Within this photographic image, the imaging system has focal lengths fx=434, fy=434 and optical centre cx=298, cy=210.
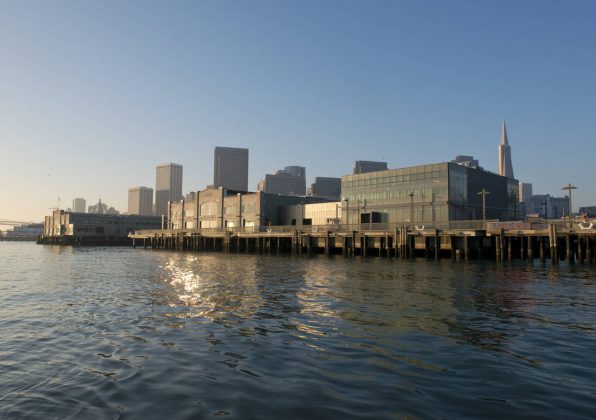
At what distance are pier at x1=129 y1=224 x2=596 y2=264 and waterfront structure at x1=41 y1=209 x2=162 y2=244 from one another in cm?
10040

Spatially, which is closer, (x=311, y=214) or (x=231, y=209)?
(x=311, y=214)

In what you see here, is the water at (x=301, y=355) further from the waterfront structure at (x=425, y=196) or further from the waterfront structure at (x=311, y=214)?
the waterfront structure at (x=311, y=214)

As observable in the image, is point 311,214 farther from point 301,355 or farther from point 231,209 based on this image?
point 301,355

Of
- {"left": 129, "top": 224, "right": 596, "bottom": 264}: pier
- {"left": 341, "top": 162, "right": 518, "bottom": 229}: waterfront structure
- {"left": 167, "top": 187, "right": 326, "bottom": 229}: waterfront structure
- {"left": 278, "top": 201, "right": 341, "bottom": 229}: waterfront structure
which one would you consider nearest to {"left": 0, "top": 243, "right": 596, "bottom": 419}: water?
{"left": 129, "top": 224, "right": 596, "bottom": 264}: pier

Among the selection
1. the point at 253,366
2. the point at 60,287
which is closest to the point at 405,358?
the point at 253,366

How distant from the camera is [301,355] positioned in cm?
1302

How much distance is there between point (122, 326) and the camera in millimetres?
17359

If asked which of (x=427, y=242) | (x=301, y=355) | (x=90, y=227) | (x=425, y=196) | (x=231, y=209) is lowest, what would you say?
(x=301, y=355)

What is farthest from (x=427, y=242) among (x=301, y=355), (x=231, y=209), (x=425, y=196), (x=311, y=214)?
(x=231, y=209)

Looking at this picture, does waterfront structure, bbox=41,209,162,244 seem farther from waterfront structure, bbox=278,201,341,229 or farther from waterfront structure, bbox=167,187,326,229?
waterfront structure, bbox=278,201,341,229

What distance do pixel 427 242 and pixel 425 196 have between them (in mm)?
24863

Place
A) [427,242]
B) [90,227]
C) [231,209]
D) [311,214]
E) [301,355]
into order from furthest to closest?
[90,227]
[231,209]
[311,214]
[427,242]
[301,355]

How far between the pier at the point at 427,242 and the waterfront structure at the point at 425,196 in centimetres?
1079

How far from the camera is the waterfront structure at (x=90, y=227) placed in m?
171
